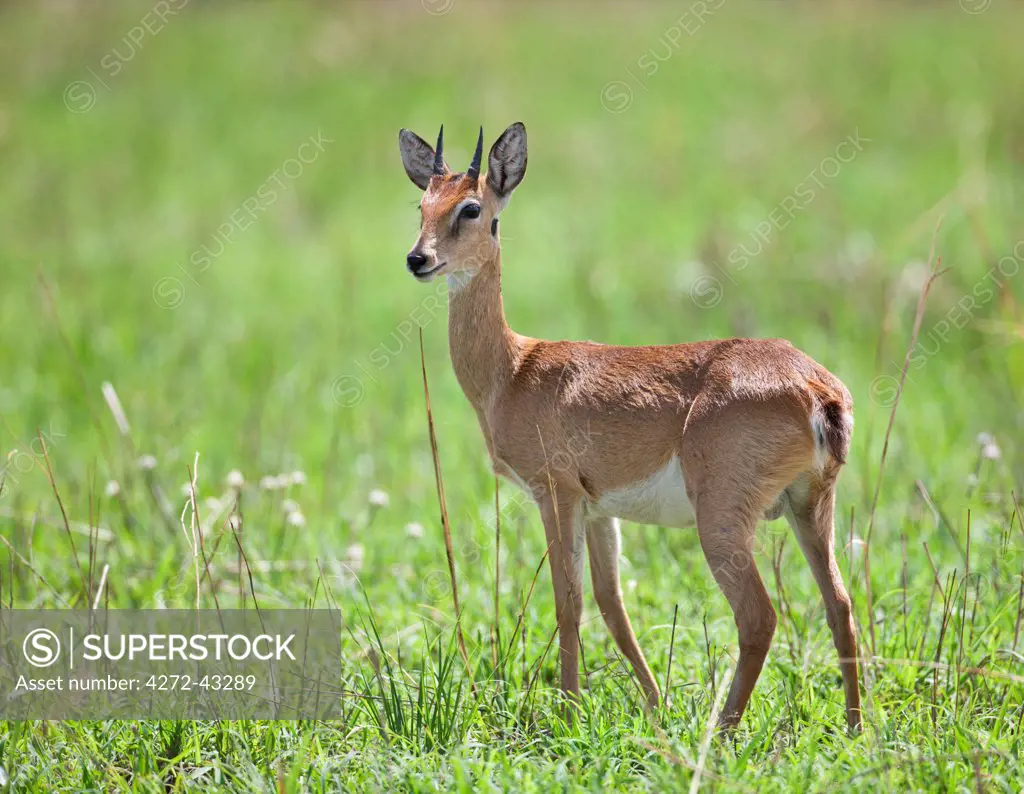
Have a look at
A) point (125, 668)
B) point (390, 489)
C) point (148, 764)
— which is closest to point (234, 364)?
point (390, 489)

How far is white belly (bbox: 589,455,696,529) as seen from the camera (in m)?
3.93

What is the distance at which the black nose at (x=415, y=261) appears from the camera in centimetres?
394

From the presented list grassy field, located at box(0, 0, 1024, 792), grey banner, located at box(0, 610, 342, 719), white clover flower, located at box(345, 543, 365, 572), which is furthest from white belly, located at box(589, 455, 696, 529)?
white clover flower, located at box(345, 543, 365, 572)

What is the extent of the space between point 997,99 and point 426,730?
1267 centimetres

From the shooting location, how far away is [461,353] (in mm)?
4414

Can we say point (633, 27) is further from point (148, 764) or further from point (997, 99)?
point (148, 764)

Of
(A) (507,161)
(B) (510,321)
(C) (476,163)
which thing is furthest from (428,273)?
(B) (510,321)

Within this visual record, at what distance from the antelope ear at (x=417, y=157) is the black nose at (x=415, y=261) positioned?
2.20ft

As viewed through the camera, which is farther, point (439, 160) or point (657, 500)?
point (439, 160)

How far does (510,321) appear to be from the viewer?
9.92 m

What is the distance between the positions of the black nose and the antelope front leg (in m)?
0.89

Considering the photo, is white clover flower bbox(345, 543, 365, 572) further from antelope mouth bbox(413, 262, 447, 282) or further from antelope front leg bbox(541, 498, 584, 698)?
antelope mouth bbox(413, 262, 447, 282)

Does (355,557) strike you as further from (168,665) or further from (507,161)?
(507,161)

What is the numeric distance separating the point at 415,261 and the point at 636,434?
3.05 ft
